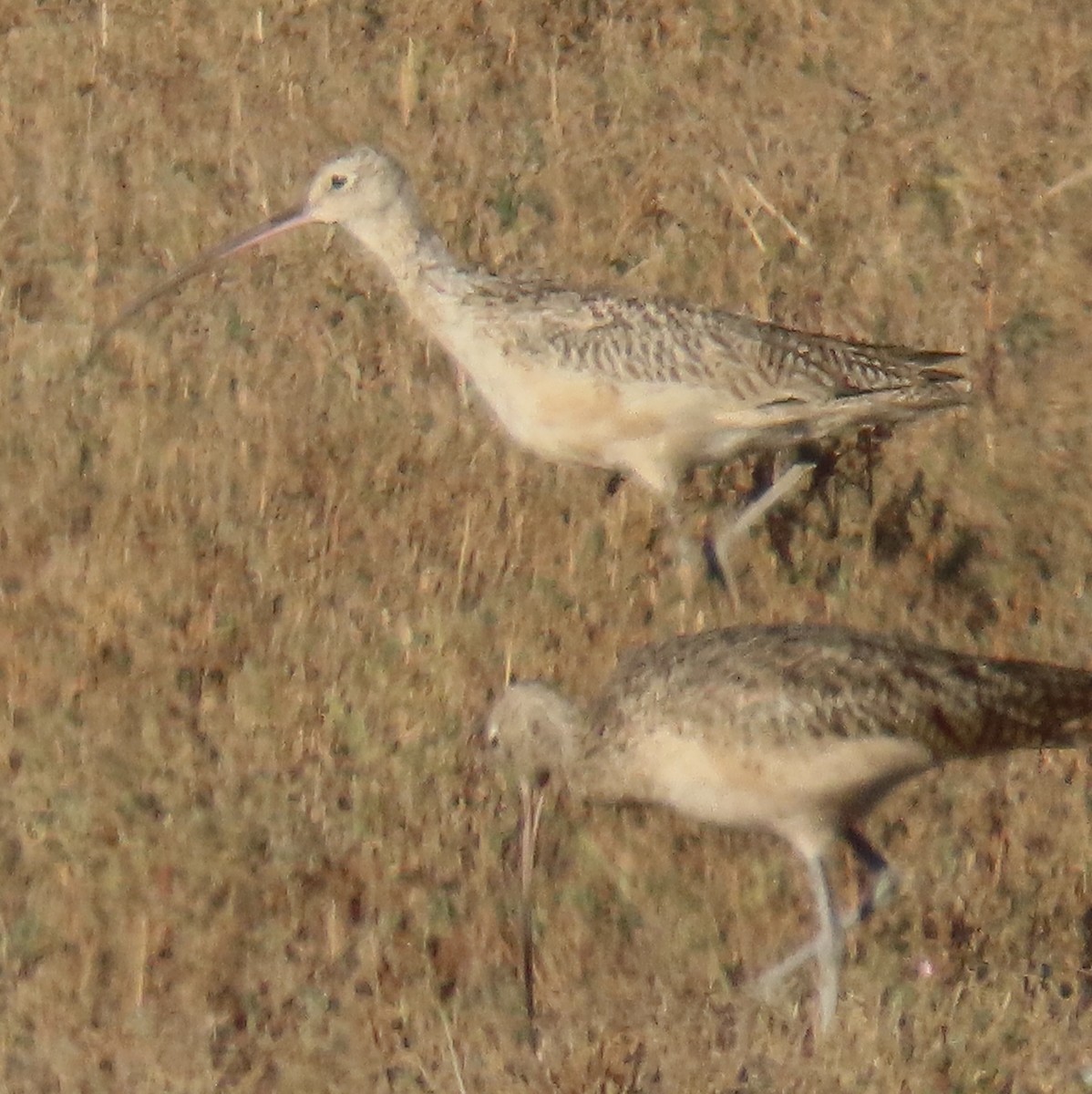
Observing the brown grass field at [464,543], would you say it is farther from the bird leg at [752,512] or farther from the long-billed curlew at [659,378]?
the long-billed curlew at [659,378]

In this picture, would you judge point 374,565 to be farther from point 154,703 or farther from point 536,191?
point 536,191

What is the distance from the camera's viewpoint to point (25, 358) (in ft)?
25.5

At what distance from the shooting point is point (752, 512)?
7.22 metres

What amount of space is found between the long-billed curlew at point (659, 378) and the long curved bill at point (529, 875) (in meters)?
1.03

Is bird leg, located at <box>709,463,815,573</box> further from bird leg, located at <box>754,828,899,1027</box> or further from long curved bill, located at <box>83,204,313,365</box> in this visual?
long curved bill, located at <box>83,204,313,365</box>

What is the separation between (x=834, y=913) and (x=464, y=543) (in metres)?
1.55

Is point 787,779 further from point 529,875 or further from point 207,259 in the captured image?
point 207,259

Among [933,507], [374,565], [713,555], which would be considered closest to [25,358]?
[374,565]

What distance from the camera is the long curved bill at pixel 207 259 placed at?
7.79 metres

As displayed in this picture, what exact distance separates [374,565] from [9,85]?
286 centimetres

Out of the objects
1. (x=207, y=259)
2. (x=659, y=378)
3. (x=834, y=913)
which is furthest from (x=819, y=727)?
(x=207, y=259)

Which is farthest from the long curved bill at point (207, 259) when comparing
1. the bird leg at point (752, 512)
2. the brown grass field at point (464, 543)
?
the bird leg at point (752, 512)

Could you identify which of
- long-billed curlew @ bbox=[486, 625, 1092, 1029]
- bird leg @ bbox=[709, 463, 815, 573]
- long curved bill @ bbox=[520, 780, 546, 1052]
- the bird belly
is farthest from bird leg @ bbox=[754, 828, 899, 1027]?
bird leg @ bbox=[709, 463, 815, 573]

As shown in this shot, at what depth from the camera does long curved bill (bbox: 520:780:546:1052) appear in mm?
5961
